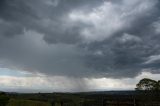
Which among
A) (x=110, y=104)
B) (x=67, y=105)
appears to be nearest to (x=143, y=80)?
(x=67, y=105)

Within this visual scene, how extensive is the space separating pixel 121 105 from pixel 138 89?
61862 millimetres

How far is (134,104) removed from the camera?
2002 cm

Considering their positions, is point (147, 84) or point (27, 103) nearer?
point (27, 103)

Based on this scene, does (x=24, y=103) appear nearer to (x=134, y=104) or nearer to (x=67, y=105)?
(x=67, y=105)

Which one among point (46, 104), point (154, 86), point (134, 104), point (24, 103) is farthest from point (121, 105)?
point (154, 86)

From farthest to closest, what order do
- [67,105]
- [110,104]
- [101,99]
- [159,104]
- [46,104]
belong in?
[46,104]
[67,105]
[101,99]
[110,104]
[159,104]

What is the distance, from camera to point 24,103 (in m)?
38.3

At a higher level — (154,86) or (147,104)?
(154,86)

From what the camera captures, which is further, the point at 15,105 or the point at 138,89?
the point at 138,89

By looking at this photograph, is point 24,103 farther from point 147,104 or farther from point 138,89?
point 138,89

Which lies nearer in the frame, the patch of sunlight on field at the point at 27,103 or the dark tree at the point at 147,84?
the patch of sunlight on field at the point at 27,103

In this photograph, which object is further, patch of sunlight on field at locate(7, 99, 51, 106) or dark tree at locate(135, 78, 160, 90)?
dark tree at locate(135, 78, 160, 90)

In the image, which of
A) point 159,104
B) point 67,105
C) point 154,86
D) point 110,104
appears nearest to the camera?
point 159,104

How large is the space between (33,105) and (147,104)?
2122 cm
